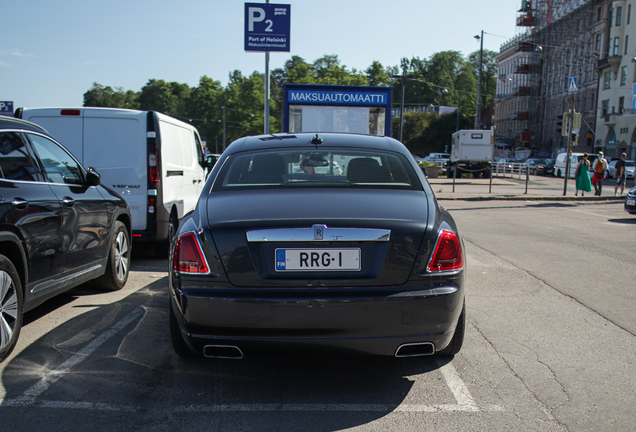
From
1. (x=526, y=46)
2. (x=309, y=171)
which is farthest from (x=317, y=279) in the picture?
(x=526, y=46)

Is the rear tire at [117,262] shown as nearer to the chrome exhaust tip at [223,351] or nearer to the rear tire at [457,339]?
the chrome exhaust tip at [223,351]

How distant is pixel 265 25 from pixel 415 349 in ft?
67.5

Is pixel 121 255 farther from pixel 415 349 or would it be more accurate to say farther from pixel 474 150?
pixel 474 150

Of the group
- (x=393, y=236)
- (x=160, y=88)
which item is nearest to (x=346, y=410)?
(x=393, y=236)

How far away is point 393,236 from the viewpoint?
3.43 m

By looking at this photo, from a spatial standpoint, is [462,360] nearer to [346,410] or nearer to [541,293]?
[346,410]

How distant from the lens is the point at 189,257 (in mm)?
3506

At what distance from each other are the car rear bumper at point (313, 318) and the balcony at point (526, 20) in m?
82.7

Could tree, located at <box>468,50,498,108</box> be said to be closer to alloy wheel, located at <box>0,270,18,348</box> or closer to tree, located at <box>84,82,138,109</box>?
tree, located at <box>84,82,138,109</box>

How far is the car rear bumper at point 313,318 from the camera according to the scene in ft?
10.9

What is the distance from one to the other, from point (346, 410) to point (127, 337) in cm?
218

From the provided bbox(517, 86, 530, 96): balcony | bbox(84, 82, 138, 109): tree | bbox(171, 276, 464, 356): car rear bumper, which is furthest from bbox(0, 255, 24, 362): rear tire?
bbox(84, 82, 138, 109): tree

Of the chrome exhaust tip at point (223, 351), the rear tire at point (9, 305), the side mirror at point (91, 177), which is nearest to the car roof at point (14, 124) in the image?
the side mirror at point (91, 177)

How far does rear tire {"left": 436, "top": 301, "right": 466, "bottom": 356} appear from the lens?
4145 mm
